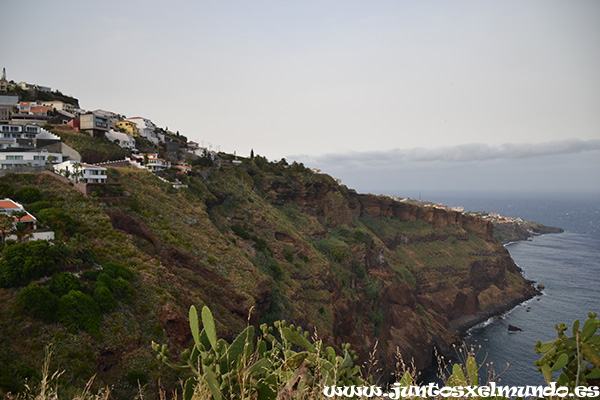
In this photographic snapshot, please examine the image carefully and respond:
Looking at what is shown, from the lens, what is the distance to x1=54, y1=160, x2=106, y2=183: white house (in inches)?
1208

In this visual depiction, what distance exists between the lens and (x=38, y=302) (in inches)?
691

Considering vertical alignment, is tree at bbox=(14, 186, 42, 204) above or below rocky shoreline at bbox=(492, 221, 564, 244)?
above

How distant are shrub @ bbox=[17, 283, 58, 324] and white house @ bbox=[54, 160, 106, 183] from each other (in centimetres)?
1524

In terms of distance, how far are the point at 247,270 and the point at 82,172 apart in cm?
1733

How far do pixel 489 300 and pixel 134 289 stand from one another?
73.1m

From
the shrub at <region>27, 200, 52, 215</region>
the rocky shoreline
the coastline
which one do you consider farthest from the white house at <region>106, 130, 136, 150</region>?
the rocky shoreline

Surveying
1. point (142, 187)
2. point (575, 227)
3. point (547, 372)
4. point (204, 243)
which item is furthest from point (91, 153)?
point (575, 227)

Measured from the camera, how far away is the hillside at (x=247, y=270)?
711 inches

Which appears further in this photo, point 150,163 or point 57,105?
point 57,105

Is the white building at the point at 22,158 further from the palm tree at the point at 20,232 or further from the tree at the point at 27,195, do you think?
the palm tree at the point at 20,232

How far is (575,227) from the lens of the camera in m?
184

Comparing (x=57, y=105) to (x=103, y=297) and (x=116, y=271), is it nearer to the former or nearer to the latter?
(x=116, y=271)

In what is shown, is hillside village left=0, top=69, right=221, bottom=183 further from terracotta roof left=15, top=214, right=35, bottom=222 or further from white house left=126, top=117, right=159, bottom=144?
terracotta roof left=15, top=214, right=35, bottom=222

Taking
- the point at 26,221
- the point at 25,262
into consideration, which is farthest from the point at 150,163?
the point at 25,262
